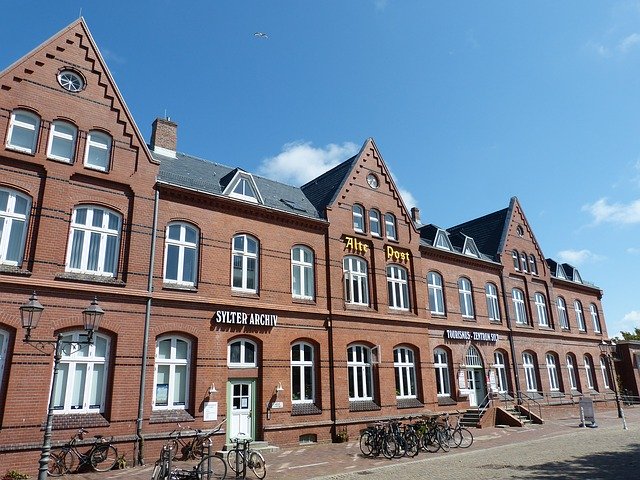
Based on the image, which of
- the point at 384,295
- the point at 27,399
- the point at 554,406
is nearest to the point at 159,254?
the point at 27,399

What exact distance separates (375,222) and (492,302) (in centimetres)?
1005

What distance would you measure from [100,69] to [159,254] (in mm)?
6737

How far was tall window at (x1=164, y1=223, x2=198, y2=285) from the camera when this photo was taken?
16000 mm

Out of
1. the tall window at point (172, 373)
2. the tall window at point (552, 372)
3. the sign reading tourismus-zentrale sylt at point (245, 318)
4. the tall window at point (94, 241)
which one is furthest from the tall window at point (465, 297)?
the tall window at point (94, 241)

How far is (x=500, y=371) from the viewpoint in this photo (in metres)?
26.1

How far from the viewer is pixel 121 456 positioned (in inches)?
515

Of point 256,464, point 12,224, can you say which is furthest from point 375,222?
point 12,224

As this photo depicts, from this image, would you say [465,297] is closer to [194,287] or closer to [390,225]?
[390,225]

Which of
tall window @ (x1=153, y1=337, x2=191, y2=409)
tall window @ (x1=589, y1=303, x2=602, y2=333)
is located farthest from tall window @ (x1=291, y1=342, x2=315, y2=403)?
tall window @ (x1=589, y1=303, x2=602, y2=333)

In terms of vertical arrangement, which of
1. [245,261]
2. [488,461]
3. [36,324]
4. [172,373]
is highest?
[245,261]

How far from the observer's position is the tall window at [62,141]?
14.5m

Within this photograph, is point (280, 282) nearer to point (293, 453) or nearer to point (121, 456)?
point (293, 453)

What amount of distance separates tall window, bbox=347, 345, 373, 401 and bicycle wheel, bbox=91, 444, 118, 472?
30.5 ft

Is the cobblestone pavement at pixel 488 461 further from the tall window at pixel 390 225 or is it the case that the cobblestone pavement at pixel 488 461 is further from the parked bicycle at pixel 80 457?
the tall window at pixel 390 225
